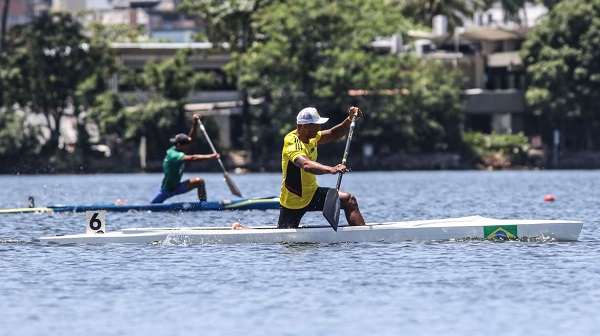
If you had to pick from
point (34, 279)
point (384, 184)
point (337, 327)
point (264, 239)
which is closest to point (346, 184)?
point (384, 184)

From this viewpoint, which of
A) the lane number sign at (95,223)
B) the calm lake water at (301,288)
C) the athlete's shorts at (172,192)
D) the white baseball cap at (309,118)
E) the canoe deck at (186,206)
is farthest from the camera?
the athlete's shorts at (172,192)

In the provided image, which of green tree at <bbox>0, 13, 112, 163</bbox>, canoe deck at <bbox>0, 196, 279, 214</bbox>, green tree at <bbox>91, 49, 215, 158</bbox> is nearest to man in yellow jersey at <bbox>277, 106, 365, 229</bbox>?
canoe deck at <bbox>0, 196, 279, 214</bbox>

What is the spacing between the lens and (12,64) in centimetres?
8219

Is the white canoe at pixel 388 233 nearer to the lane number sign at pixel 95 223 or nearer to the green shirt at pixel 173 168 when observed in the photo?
the lane number sign at pixel 95 223

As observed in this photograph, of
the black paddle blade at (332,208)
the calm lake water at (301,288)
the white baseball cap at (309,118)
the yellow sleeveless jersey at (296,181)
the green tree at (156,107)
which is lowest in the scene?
the calm lake water at (301,288)

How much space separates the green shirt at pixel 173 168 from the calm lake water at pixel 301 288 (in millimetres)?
4183

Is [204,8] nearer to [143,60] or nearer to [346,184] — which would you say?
[143,60]

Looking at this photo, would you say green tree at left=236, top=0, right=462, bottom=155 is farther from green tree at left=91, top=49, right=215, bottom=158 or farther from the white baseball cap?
the white baseball cap

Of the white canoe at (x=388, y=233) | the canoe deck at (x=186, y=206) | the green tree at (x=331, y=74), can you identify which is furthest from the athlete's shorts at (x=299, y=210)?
the green tree at (x=331, y=74)

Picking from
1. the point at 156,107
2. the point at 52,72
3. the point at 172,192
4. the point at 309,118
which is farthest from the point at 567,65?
the point at 309,118

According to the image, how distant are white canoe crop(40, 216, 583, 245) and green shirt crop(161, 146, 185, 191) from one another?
10036 mm

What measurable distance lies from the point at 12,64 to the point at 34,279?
62.2 m

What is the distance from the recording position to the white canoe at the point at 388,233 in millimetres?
25094

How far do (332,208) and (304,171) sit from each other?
0.85 meters
